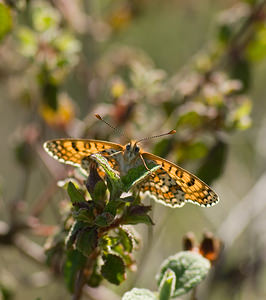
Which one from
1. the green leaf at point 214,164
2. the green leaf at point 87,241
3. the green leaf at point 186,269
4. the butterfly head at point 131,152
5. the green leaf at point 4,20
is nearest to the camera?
the green leaf at point 87,241

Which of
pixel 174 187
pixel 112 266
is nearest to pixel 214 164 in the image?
pixel 174 187

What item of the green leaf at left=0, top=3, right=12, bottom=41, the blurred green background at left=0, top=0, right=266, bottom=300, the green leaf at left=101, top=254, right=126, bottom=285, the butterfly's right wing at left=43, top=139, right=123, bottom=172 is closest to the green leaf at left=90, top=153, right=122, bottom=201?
the green leaf at left=101, top=254, right=126, bottom=285

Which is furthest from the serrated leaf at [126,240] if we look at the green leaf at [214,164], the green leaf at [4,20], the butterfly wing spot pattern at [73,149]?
the green leaf at [4,20]

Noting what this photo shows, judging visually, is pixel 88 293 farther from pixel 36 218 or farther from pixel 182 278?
pixel 182 278

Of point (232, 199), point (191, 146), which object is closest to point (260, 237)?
point (191, 146)

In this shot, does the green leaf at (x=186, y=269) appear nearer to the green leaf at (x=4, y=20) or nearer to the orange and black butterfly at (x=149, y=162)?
the orange and black butterfly at (x=149, y=162)
